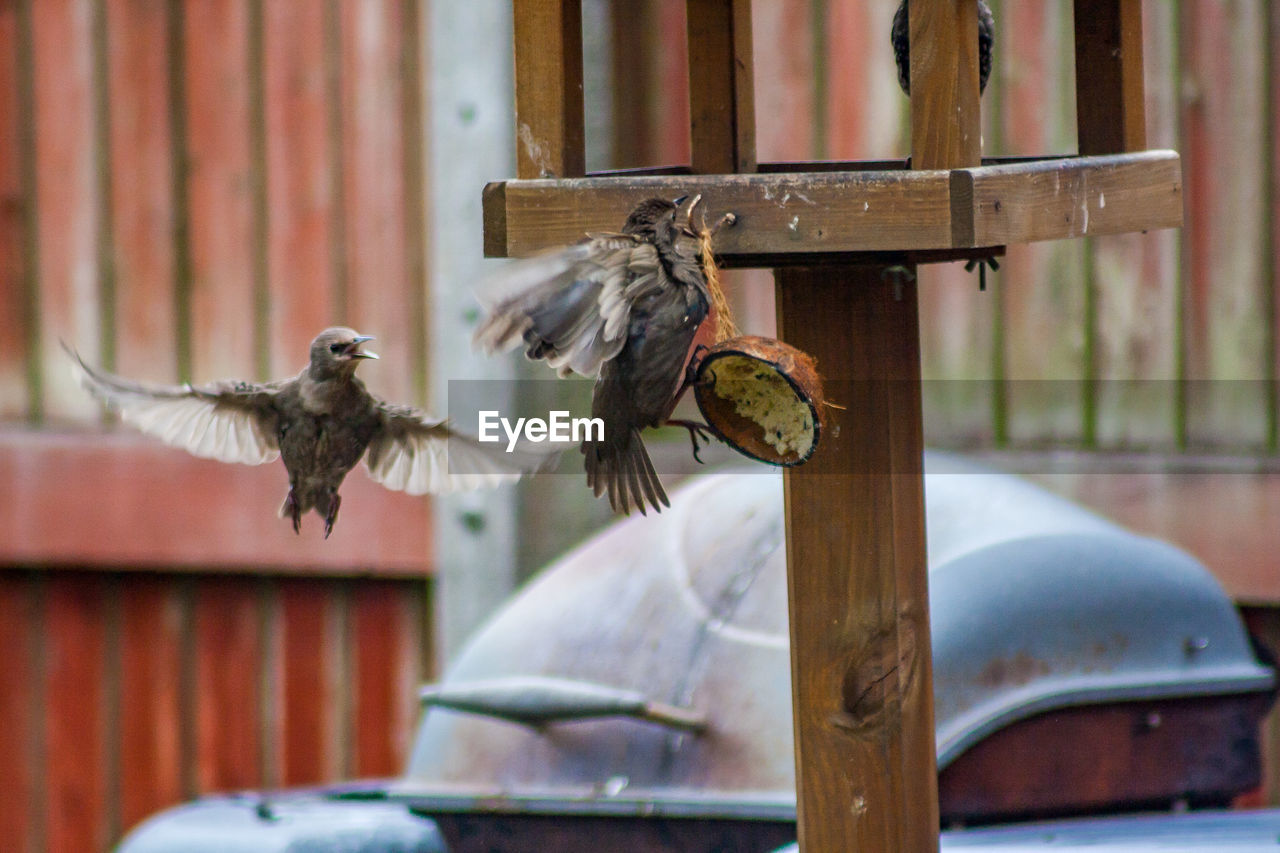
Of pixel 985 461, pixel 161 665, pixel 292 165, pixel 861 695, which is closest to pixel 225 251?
pixel 292 165

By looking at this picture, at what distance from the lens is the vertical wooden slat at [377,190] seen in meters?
3.90

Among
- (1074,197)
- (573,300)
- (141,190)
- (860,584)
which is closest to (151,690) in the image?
(141,190)

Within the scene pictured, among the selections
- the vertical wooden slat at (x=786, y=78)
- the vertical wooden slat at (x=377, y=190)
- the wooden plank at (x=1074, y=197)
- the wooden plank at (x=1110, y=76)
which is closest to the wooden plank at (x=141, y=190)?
the vertical wooden slat at (x=377, y=190)

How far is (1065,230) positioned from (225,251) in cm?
273

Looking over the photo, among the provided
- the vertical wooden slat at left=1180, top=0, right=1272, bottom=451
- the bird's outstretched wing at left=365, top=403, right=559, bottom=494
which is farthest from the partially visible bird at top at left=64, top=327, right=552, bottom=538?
the vertical wooden slat at left=1180, top=0, right=1272, bottom=451

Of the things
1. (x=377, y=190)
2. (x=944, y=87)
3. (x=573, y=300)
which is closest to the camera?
(x=573, y=300)

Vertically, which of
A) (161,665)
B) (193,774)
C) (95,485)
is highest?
(95,485)

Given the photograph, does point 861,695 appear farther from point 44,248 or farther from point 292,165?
point 44,248

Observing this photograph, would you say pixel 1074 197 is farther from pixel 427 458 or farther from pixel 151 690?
pixel 151 690

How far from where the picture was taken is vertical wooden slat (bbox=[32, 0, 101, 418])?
4.21 metres

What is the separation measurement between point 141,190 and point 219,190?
226mm

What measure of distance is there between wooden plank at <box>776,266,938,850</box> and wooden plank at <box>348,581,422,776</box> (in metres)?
2.22

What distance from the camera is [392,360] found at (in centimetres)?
390

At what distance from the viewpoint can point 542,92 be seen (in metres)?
1.86
